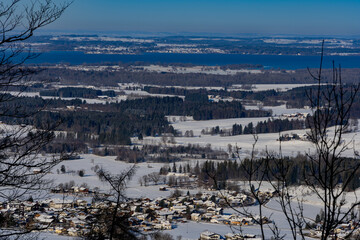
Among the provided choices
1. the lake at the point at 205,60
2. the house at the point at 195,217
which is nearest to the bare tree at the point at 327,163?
the house at the point at 195,217

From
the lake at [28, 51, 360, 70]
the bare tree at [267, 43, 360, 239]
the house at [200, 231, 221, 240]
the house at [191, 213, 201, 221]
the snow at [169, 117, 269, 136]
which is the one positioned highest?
the bare tree at [267, 43, 360, 239]

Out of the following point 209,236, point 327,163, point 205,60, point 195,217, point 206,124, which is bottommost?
point 206,124

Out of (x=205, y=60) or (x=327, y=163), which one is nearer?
(x=327, y=163)

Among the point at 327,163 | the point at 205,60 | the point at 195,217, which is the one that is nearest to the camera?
the point at 327,163

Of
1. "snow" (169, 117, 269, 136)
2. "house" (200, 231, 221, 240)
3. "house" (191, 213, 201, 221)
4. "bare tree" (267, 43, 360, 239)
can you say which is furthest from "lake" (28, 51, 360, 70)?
"bare tree" (267, 43, 360, 239)

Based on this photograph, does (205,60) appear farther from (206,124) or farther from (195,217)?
(195,217)

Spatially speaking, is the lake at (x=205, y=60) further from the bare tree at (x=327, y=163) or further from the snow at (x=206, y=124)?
the bare tree at (x=327, y=163)

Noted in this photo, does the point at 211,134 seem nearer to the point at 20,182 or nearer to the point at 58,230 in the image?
the point at 58,230

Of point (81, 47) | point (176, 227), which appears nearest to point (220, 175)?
point (176, 227)

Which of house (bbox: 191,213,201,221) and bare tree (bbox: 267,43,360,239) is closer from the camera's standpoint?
bare tree (bbox: 267,43,360,239)

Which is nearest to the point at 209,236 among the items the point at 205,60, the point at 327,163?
the point at 327,163

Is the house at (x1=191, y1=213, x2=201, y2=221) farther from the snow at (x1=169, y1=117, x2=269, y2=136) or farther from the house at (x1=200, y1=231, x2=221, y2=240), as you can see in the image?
the snow at (x1=169, y1=117, x2=269, y2=136)
